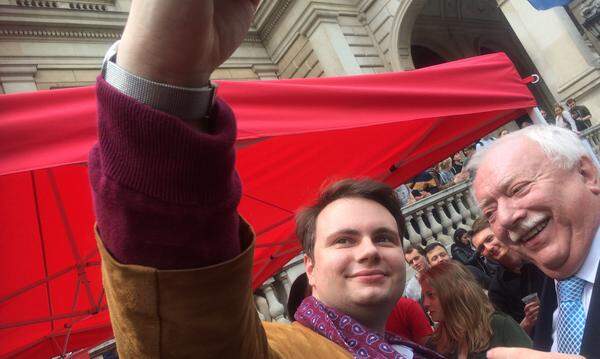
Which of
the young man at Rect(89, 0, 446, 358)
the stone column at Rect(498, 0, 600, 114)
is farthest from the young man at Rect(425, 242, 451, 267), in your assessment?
the stone column at Rect(498, 0, 600, 114)

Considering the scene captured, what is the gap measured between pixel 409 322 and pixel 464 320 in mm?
453

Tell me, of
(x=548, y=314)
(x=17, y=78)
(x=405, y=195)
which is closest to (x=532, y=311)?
(x=548, y=314)

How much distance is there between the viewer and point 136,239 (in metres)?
0.73

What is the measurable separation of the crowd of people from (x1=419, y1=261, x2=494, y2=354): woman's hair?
0.02 metres

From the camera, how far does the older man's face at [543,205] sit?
1.81m

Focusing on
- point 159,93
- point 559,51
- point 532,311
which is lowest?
point 532,311

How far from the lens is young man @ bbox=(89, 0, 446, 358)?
2.24ft

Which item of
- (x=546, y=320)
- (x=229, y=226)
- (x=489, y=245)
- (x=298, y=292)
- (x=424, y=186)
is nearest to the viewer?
(x=229, y=226)

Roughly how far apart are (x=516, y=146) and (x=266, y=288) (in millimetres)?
4387

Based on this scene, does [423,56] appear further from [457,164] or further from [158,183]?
[158,183]

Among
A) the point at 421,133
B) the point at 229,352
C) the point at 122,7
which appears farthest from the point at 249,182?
the point at 122,7

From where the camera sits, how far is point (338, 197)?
2031mm

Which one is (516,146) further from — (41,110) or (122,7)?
(122,7)

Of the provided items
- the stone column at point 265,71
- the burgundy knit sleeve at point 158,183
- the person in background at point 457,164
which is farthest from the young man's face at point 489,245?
the stone column at point 265,71
